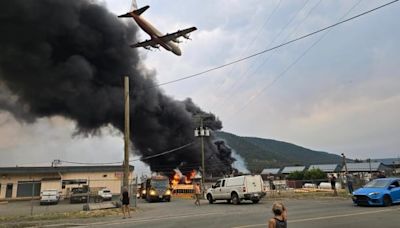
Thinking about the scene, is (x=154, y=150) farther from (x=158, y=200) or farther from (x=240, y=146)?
(x=240, y=146)

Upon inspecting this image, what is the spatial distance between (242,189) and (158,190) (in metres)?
12.6

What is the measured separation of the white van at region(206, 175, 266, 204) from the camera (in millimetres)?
23438

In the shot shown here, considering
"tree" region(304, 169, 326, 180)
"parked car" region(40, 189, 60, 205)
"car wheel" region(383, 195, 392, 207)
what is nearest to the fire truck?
"parked car" region(40, 189, 60, 205)

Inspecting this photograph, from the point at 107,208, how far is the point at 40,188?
30.5 metres

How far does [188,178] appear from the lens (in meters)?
51.5

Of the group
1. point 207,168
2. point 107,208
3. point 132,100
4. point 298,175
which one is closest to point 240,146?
point 298,175

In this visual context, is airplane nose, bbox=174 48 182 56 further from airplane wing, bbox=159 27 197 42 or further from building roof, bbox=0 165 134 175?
building roof, bbox=0 165 134 175

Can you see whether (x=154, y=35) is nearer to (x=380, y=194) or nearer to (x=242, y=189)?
(x=242, y=189)

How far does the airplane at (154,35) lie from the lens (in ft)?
122

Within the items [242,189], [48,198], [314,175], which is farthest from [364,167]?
[48,198]

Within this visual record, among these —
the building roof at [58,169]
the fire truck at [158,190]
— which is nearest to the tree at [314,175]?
the building roof at [58,169]

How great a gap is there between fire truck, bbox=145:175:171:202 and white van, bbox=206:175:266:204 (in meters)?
9.94

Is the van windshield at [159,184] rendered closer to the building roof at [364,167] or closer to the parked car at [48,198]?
the parked car at [48,198]

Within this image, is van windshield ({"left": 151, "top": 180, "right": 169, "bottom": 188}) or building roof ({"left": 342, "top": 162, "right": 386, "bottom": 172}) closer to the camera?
van windshield ({"left": 151, "top": 180, "right": 169, "bottom": 188})
